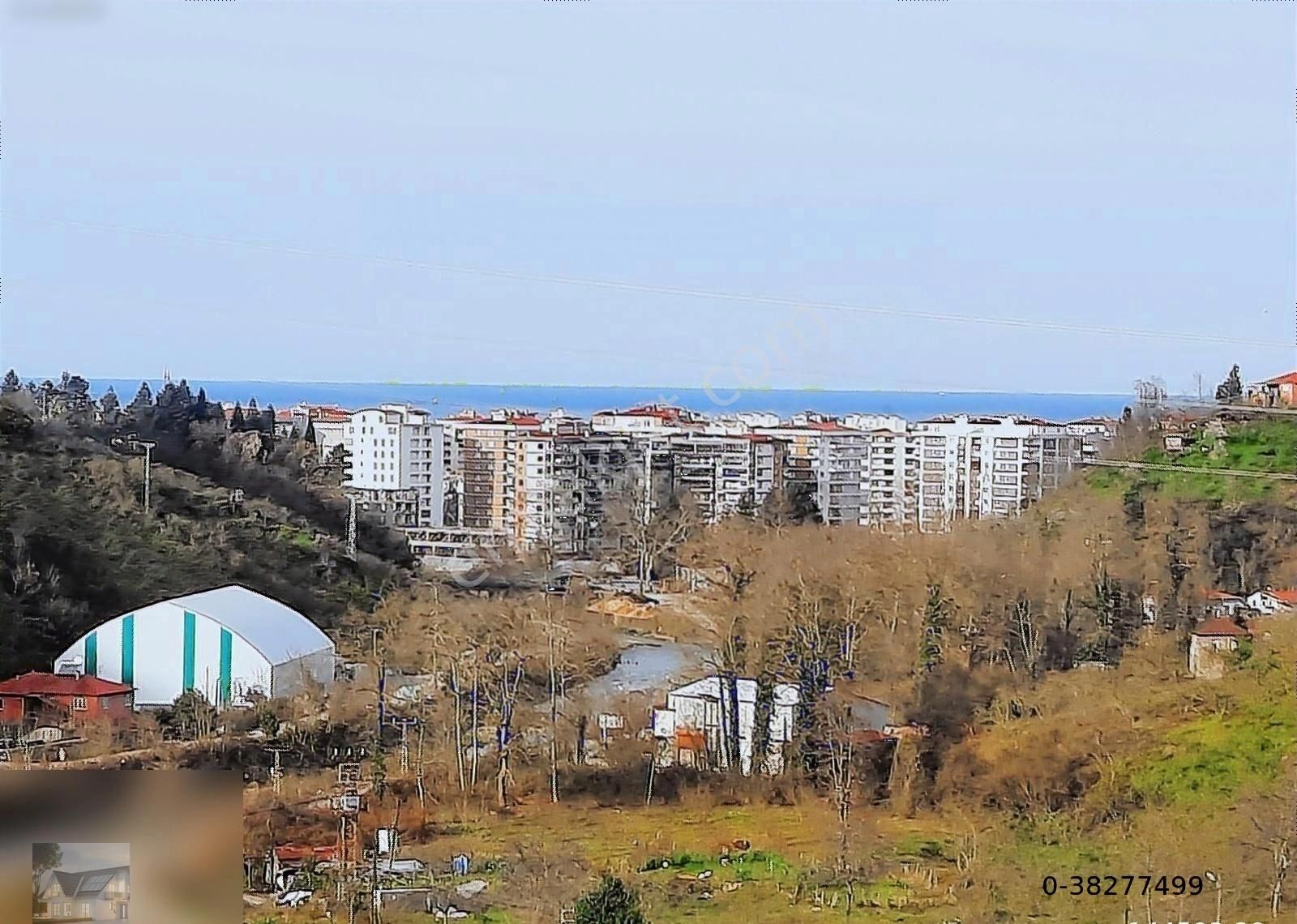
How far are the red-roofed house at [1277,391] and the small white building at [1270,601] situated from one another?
1.18 feet

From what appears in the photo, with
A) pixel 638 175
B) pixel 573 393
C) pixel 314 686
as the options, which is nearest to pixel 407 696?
pixel 314 686

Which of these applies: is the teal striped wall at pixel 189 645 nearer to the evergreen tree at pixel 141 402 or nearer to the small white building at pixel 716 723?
the evergreen tree at pixel 141 402

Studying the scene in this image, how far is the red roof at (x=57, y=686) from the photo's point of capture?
2.83m

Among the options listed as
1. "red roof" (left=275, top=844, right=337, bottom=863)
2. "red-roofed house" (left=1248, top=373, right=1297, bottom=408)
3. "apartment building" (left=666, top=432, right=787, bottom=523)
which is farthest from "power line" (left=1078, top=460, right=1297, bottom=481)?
"red roof" (left=275, top=844, right=337, bottom=863)

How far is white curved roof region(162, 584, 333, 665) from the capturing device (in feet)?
9.26

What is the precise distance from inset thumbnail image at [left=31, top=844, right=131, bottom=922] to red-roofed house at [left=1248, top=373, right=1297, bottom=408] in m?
2.28

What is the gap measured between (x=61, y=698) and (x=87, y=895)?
1.36 ft

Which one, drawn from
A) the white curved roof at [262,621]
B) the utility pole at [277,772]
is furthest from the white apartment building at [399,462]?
the utility pole at [277,772]

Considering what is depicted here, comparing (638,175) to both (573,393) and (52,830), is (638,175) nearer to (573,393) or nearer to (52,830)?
(573,393)

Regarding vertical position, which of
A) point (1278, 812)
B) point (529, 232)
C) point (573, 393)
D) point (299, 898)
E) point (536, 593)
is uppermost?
point (529, 232)

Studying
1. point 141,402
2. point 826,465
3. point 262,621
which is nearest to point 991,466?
point 826,465

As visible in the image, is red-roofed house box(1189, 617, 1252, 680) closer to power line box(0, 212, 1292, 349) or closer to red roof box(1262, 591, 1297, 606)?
red roof box(1262, 591, 1297, 606)

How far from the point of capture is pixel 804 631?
2793 millimetres

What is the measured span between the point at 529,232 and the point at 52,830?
141 cm
